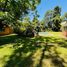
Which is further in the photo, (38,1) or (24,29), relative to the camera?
(24,29)

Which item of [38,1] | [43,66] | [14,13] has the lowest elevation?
[43,66]

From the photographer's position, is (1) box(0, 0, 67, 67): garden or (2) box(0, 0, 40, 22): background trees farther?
(2) box(0, 0, 40, 22): background trees

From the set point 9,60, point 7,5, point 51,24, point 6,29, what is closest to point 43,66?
point 9,60

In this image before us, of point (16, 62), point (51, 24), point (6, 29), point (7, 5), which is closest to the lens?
point (16, 62)

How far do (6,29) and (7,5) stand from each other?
60.0ft

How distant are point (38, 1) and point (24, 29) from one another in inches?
507

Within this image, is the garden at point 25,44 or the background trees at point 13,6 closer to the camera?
the garden at point 25,44

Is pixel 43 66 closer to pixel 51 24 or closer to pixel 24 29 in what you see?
pixel 24 29

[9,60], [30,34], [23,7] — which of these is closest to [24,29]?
[30,34]

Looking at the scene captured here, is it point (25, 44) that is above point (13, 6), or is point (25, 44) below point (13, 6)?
below

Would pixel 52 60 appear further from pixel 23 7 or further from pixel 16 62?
pixel 23 7

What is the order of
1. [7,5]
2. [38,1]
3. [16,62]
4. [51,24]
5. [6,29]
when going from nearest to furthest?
[16,62] → [7,5] → [38,1] → [6,29] → [51,24]

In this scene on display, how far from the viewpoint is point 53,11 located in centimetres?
6531

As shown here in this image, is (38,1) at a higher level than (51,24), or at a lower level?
higher
